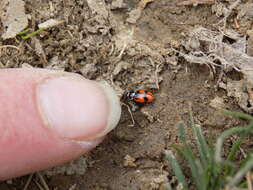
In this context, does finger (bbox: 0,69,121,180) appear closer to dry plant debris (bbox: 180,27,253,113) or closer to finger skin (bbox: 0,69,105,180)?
finger skin (bbox: 0,69,105,180)

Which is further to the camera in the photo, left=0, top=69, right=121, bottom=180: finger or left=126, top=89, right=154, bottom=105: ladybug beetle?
left=126, top=89, right=154, bottom=105: ladybug beetle

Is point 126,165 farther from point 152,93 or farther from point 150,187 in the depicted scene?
point 152,93

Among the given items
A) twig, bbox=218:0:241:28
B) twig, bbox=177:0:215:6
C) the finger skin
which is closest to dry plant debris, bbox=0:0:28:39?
the finger skin

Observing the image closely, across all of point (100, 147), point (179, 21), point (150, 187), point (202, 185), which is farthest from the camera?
point (179, 21)

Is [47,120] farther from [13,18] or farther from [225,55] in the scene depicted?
[225,55]

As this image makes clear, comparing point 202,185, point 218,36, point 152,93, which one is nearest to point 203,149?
point 202,185

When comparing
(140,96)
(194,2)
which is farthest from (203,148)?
(194,2)

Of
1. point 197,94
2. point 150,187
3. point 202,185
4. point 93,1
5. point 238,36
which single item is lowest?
point 150,187
